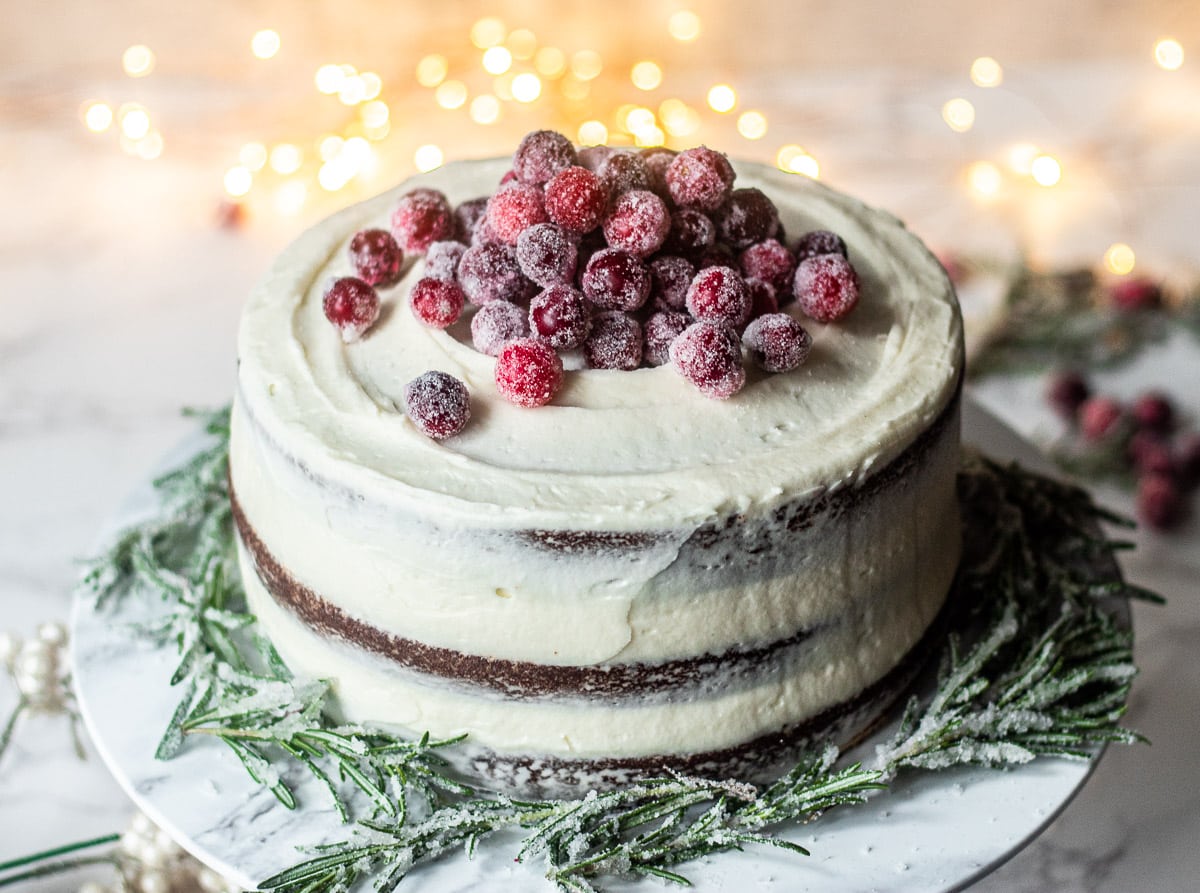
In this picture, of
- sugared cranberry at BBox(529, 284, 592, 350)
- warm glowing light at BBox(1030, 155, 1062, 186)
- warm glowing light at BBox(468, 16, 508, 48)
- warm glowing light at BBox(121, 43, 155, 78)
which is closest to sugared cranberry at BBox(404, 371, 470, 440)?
sugared cranberry at BBox(529, 284, 592, 350)

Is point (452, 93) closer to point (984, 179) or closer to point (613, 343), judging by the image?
point (984, 179)

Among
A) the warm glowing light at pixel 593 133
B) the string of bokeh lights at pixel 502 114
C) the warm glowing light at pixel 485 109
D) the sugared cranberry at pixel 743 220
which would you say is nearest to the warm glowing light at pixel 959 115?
the string of bokeh lights at pixel 502 114

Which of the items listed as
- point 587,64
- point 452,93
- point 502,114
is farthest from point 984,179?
point 452,93

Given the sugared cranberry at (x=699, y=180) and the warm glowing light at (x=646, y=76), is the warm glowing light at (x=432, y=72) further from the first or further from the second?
the sugared cranberry at (x=699, y=180)

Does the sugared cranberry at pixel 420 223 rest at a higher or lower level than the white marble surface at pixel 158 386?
higher

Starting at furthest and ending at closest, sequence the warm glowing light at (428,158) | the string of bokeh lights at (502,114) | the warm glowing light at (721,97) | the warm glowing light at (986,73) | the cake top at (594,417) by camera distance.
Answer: the warm glowing light at (986,73) → the warm glowing light at (428,158) → the string of bokeh lights at (502,114) → the warm glowing light at (721,97) → the cake top at (594,417)

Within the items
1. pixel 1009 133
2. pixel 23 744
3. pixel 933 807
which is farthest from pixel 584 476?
pixel 1009 133
